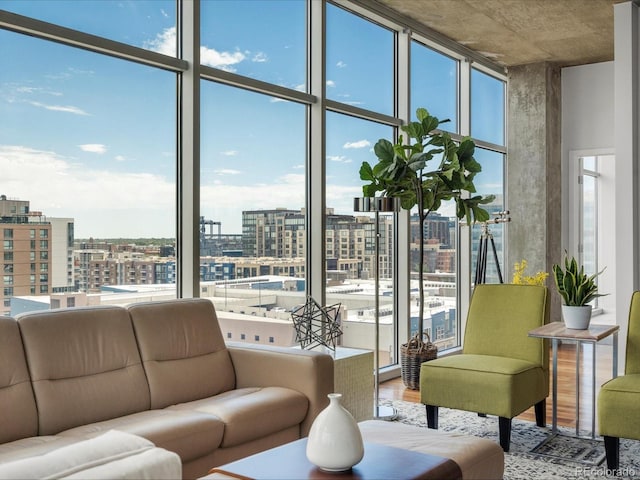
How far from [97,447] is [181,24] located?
10.7 ft

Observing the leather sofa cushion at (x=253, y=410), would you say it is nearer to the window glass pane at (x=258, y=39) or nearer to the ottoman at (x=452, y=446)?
the ottoman at (x=452, y=446)

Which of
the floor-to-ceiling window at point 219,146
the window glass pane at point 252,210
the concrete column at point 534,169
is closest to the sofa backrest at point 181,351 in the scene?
the floor-to-ceiling window at point 219,146

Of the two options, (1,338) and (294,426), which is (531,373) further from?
(1,338)

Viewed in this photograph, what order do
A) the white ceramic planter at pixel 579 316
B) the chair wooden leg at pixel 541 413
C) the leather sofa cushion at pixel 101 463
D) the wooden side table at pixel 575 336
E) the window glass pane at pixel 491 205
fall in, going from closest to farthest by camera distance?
the leather sofa cushion at pixel 101 463 → the wooden side table at pixel 575 336 → the white ceramic planter at pixel 579 316 → the chair wooden leg at pixel 541 413 → the window glass pane at pixel 491 205

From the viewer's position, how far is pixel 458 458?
266cm

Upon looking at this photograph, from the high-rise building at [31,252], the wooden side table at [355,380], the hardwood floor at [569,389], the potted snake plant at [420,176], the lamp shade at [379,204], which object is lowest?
the hardwood floor at [569,389]

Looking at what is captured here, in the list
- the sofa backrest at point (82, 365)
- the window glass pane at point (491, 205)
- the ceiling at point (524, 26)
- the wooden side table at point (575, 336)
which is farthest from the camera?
the window glass pane at point (491, 205)

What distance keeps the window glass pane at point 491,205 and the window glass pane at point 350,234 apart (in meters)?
2.02

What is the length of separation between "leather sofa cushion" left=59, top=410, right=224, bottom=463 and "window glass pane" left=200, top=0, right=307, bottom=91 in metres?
2.58

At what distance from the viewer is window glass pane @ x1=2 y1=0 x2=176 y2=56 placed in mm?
3842

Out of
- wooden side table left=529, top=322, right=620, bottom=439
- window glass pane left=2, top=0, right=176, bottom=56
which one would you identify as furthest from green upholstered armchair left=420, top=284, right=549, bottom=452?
window glass pane left=2, top=0, right=176, bottom=56

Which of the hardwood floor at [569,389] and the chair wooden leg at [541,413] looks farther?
the hardwood floor at [569,389]

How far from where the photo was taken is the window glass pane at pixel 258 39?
487 cm

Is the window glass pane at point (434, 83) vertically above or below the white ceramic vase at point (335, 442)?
above
